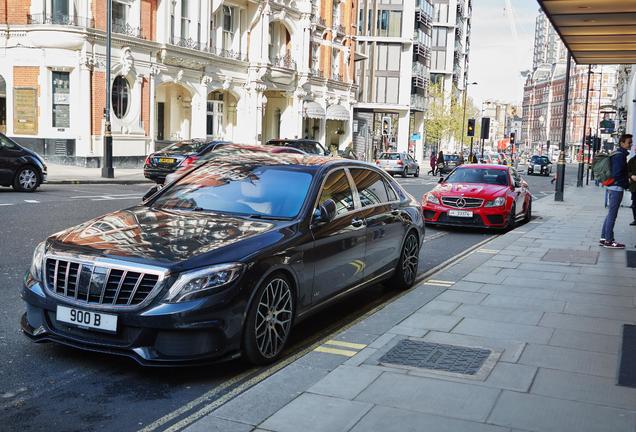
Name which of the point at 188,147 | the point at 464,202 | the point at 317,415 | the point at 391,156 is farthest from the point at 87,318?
the point at 391,156

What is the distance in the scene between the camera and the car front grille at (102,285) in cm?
484

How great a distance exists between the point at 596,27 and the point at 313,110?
37.0m

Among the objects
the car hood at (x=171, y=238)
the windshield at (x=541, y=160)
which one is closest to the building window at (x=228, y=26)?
the windshield at (x=541, y=160)

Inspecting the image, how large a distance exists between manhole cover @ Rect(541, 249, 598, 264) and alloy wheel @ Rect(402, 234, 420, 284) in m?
3.12

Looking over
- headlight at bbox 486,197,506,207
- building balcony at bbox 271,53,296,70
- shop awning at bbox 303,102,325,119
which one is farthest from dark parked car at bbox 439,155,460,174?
headlight at bbox 486,197,506,207

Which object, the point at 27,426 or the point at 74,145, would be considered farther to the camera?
the point at 74,145

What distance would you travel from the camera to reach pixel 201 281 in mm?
4887

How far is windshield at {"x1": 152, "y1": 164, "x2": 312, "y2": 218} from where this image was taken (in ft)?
20.5

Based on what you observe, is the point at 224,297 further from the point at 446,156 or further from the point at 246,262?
the point at 446,156

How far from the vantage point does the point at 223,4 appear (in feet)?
129

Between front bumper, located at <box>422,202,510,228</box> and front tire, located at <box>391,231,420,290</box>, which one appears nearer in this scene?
front tire, located at <box>391,231,420,290</box>

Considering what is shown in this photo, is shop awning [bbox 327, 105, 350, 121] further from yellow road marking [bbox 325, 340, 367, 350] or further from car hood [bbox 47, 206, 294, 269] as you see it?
yellow road marking [bbox 325, 340, 367, 350]

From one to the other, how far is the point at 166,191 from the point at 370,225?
6.69 ft

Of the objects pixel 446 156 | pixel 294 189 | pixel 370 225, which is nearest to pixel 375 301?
pixel 370 225
